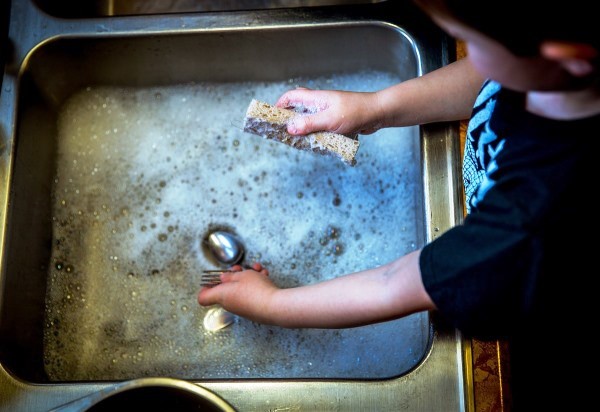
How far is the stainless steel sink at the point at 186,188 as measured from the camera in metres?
0.80

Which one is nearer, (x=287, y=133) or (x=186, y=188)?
(x=287, y=133)

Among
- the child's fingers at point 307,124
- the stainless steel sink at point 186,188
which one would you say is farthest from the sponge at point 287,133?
the stainless steel sink at point 186,188

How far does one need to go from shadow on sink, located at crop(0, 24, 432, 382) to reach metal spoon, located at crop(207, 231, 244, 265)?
19 mm

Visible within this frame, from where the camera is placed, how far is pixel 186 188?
908 mm

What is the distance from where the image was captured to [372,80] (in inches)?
36.3

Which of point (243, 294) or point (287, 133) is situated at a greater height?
point (287, 133)

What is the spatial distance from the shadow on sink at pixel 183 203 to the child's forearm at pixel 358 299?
146 millimetres

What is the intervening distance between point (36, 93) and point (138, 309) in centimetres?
38

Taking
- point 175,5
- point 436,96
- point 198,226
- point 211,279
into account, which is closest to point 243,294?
point 211,279

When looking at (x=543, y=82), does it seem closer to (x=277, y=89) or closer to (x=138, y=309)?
(x=277, y=89)

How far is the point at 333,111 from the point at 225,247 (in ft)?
0.93

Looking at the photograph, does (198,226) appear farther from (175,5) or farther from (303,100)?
(175,5)

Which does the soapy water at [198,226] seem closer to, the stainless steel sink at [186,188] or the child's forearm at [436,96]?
the stainless steel sink at [186,188]

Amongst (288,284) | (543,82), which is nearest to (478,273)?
(543,82)
